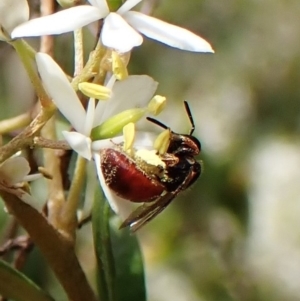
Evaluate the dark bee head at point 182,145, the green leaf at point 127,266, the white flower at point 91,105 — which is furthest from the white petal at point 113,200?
the green leaf at point 127,266

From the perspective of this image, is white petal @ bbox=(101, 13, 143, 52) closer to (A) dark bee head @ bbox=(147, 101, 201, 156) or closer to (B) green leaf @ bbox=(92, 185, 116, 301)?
(A) dark bee head @ bbox=(147, 101, 201, 156)

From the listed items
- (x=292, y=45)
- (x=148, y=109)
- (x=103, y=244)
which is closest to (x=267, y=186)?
(x=292, y=45)

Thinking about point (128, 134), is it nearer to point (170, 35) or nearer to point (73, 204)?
point (170, 35)

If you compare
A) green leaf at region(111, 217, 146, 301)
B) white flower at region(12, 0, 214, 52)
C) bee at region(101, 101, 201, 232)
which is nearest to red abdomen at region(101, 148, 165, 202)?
bee at region(101, 101, 201, 232)

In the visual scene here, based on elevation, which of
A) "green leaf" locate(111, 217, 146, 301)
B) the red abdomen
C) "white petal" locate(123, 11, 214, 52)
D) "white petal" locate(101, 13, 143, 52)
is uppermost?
"white petal" locate(101, 13, 143, 52)

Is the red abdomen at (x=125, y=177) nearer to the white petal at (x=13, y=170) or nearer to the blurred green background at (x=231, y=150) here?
the white petal at (x=13, y=170)

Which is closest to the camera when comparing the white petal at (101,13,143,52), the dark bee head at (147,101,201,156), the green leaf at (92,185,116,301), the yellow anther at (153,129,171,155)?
the white petal at (101,13,143,52)

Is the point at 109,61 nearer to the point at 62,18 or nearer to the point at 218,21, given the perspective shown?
the point at 62,18
